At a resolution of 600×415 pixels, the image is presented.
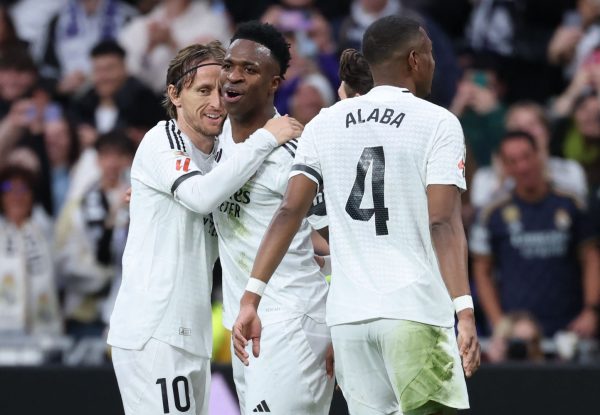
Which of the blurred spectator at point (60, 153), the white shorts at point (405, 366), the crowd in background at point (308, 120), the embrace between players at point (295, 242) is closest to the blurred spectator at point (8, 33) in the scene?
the crowd in background at point (308, 120)

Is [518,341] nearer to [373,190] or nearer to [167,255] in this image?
[167,255]

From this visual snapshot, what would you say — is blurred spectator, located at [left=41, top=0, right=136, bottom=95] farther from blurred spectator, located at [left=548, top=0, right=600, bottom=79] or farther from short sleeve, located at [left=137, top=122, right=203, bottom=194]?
short sleeve, located at [left=137, top=122, right=203, bottom=194]

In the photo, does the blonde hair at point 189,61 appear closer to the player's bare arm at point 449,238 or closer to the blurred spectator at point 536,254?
the player's bare arm at point 449,238

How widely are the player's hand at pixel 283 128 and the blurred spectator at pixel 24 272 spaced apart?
4688 millimetres

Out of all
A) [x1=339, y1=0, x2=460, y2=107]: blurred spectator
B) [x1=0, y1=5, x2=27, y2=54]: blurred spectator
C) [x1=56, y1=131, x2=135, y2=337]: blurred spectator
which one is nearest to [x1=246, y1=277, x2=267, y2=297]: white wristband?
[x1=56, y1=131, x2=135, y2=337]: blurred spectator

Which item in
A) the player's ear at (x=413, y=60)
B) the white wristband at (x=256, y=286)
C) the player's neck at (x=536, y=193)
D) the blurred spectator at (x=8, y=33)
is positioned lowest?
the player's neck at (x=536, y=193)

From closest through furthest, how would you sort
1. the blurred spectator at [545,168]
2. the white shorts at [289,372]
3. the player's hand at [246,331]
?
the player's hand at [246,331] < the white shorts at [289,372] < the blurred spectator at [545,168]

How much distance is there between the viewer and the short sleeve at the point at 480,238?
8703 mm

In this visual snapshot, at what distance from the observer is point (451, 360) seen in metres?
4.53

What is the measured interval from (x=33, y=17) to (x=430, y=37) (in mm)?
4107

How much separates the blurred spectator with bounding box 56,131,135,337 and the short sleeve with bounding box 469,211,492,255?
8.71 feet

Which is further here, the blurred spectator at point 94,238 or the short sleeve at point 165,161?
the blurred spectator at point 94,238

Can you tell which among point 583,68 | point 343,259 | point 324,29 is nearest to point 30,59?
point 324,29

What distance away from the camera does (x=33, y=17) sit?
1176cm
